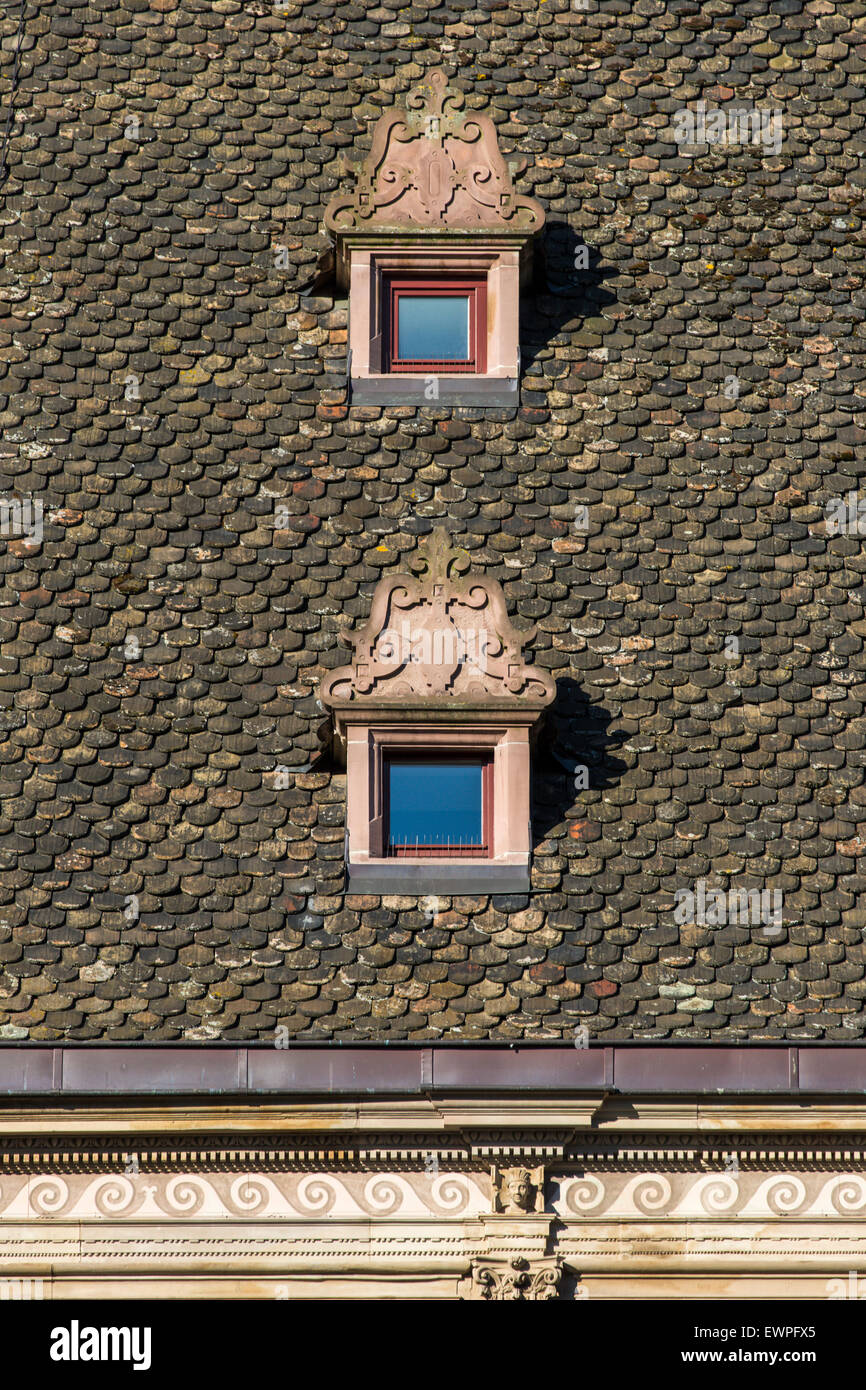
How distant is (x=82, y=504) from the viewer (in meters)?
17.2

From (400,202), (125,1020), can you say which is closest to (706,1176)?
(125,1020)

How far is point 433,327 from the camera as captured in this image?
18.1m

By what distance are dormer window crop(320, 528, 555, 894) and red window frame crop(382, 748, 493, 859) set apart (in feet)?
0.03

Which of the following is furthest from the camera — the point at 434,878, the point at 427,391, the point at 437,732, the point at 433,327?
the point at 433,327

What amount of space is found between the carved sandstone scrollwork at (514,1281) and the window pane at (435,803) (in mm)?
2987

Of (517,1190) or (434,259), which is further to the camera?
(434,259)

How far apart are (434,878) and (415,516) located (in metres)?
3.04

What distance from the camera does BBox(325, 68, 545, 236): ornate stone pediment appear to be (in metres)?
17.8

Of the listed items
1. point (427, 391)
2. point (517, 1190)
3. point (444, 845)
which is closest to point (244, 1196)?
point (517, 1190)

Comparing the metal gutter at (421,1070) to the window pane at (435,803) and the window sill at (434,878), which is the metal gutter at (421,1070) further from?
the window pane at (435,803)

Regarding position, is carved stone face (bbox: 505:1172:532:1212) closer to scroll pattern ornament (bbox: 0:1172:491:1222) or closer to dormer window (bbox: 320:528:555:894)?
scroll pattern ornament (bbox: 0:1172:491:1222)

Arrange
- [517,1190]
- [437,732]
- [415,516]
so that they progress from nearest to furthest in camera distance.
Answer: [517,1190]
[437,732]
[415,516]

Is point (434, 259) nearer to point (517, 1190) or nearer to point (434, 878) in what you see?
point (434, 878)

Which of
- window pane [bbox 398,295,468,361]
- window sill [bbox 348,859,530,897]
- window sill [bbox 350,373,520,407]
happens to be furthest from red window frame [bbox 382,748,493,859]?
window pane [bbox 398,295,468,361]
